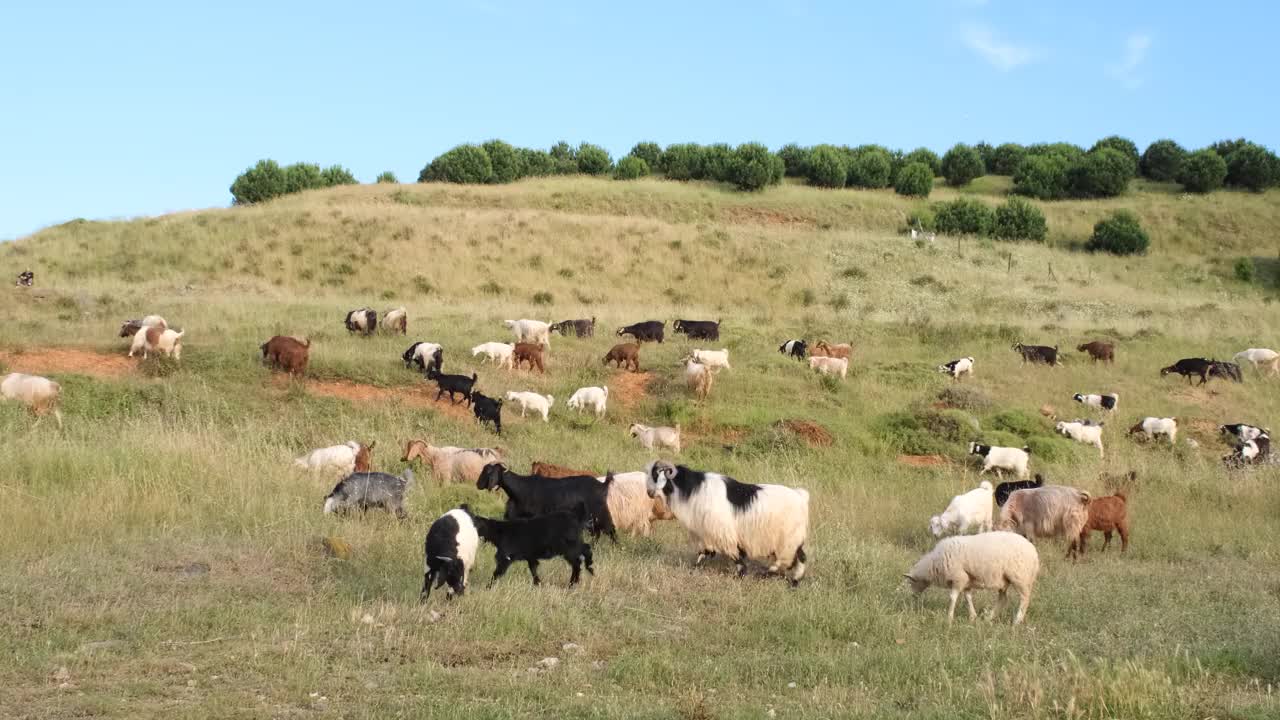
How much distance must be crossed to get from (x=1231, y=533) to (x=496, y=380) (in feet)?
43.7

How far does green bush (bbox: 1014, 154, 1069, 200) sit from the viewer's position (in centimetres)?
7556

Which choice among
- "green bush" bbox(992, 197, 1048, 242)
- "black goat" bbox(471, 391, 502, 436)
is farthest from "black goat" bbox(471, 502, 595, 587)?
"green bush" bbox(992, 197, 1048, 242)

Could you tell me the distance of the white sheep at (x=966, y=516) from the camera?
44.4 ft

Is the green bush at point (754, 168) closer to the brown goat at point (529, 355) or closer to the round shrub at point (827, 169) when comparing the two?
the round shrub at point (827, 169)

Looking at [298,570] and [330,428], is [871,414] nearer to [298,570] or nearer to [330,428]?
[330,428]

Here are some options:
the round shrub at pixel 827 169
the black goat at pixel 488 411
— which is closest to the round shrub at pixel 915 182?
the round shrub at pixel 827 169

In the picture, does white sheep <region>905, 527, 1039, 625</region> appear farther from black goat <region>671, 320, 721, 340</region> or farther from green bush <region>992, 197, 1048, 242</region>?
green bush <region>992, 197, 1048, 242</region>

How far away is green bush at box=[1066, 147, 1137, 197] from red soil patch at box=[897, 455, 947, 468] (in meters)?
60.8

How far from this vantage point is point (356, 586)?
32.9 feet

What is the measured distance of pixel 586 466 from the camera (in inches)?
672

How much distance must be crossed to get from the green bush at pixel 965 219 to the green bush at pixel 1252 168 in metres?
24.1

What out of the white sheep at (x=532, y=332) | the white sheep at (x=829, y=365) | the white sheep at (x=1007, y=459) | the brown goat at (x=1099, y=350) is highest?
the white sheep at (x=532, y=332)

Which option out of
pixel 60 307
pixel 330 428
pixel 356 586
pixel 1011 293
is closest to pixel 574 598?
pixel 356 586

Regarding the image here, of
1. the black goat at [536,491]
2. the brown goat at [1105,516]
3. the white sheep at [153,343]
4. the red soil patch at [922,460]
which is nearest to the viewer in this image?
the black goat at [536,491]
